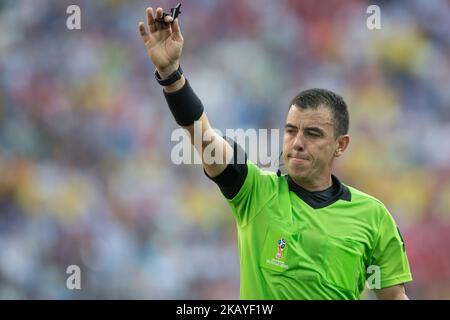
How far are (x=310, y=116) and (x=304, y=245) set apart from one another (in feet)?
1.96

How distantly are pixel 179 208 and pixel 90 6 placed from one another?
2301 mm

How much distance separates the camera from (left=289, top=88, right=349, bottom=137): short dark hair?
3.35 meters

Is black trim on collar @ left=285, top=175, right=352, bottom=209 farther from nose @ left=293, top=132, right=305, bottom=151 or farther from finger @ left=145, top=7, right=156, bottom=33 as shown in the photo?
finger @ left=145, top=7, right=156, bottom=33

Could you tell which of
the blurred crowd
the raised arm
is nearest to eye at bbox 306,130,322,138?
the raised arm

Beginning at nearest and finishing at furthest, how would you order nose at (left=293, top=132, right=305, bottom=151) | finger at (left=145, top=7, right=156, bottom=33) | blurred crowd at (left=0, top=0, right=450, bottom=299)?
finger at (left=145, top=7, right=156, bottom=33)
nose at (left=293, top=132, right=305, bottom=151)
blurred crowd at (left=0, top=0, right=450, bottom=299)

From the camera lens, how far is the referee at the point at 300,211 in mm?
3111

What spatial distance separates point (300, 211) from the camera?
328cm

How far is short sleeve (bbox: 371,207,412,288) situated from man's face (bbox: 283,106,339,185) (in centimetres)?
41

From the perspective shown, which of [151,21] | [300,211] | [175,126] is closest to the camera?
[151,21]

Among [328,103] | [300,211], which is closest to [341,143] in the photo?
[328,103]

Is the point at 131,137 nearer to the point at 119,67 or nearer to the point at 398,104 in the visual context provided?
the point at 119,67

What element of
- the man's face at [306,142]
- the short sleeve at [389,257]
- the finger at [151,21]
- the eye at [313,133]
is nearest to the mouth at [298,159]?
the man's face at [306,142]

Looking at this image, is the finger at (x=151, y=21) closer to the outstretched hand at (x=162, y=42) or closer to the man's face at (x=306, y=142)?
the outstretched hand at (x=162, y=42)

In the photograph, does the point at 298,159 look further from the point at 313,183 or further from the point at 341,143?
the point at 341,143
